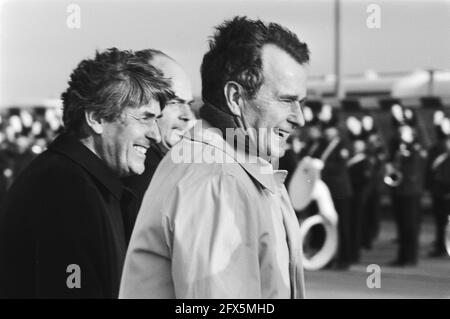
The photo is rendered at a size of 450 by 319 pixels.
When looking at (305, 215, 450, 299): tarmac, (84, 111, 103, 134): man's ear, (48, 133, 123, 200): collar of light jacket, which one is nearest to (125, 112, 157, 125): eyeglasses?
(84, 111, 103, 134): man's ear

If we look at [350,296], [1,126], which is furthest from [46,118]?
[350,296]

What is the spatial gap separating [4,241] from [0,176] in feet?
46.2

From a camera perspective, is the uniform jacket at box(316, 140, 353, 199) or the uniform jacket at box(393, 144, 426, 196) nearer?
the uniform jacket at box(393, 144, 426, 196)

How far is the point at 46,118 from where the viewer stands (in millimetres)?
29500

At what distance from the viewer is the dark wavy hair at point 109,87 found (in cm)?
390

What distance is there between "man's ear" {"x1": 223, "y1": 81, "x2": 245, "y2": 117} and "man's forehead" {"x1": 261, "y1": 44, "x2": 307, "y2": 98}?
0.22 feet

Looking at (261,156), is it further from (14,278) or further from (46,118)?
(46,118)

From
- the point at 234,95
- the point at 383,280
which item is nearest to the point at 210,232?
the point at 234,95

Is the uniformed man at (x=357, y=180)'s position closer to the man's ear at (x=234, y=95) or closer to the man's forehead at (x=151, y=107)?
the man's forehead at (x=151, y=107)

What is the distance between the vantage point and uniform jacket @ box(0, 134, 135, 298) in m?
3.36

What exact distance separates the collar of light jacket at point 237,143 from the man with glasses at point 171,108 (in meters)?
1.88

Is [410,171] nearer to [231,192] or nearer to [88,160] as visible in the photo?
[88,160]

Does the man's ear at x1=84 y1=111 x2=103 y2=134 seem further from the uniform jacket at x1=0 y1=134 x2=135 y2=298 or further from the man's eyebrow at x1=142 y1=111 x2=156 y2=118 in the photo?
the uniform jacket at x1=0 y1=134 x2=135 y2=298

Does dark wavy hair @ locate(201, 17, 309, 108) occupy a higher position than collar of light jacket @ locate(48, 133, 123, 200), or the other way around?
dark wavy hair @ locate(201, 17, 309, 108)
